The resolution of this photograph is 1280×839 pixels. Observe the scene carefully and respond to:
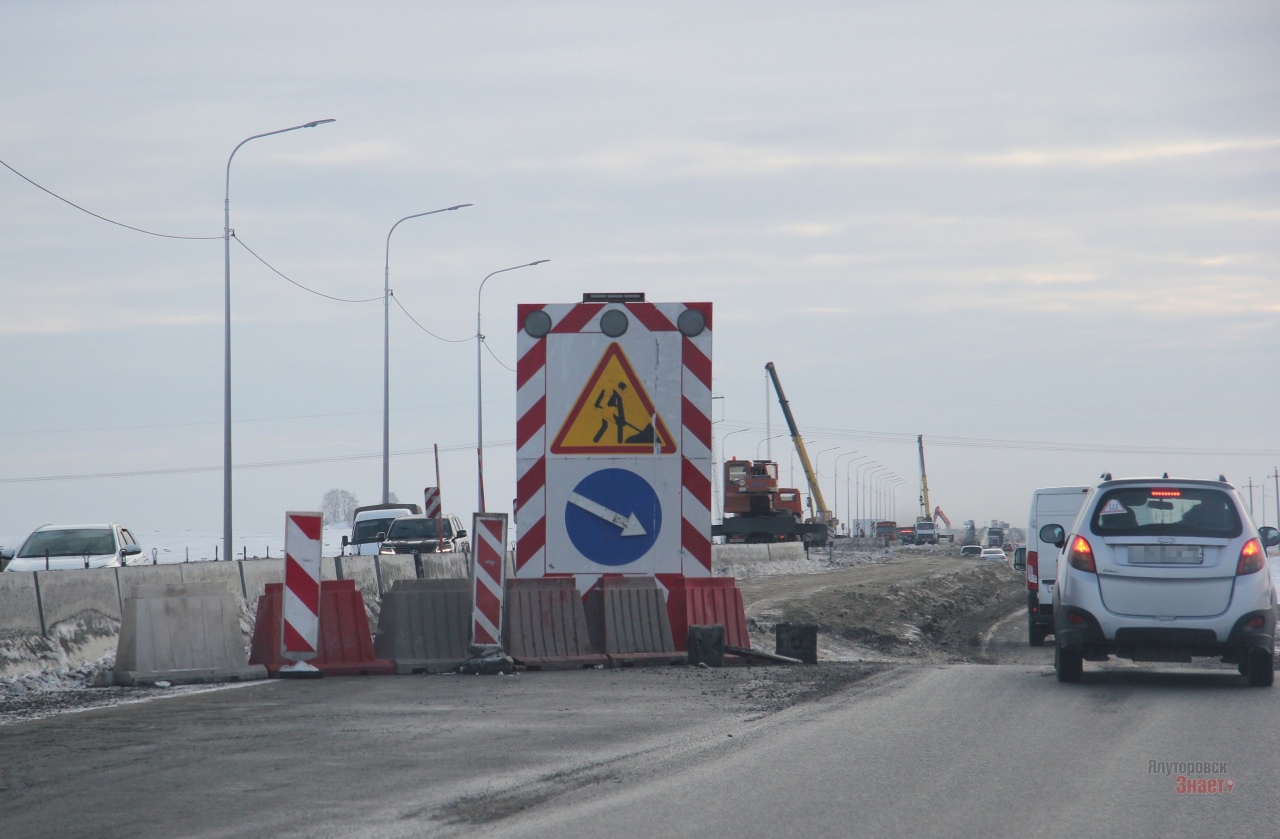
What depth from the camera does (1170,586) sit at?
11.9 m

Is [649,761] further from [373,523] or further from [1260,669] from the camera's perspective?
[373,523]

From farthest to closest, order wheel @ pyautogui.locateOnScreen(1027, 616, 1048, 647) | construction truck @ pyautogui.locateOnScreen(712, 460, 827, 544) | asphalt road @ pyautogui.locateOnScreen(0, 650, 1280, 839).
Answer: construction truck @ pyautogui.locateOnScreen(712, 460, 827, 544), wheel @ pyautogui.locateOnScreen(1027, 616, 1048, 647), asphalt road @ pyautogui.locateOnScreen(0, 650, 1280, 839)

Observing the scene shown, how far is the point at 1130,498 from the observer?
1248cm

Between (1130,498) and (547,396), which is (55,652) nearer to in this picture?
(547,396)

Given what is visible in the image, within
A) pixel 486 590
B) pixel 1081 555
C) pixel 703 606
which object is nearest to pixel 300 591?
pixel 486 590

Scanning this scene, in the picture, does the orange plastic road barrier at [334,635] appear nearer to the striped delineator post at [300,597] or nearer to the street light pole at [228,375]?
the striped delineator post at [300,597]

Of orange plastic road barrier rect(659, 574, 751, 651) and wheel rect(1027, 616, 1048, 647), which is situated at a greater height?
orange plastic road barrier rect(659, 574, 751, 651)

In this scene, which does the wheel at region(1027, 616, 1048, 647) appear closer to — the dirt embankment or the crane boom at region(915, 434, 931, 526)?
the dirt embankment

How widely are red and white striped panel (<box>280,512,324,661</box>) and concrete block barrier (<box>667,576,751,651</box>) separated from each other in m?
3.33

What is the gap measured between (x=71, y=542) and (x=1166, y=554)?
2127cm

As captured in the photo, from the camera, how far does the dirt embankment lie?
23.0 m

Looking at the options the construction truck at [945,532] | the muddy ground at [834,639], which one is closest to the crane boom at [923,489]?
the construction truck at [945,532]

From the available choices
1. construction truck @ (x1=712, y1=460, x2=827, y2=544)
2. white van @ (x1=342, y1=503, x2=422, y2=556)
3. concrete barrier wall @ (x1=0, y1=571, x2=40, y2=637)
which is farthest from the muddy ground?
white van @ (x1=342, y1=503, x2=422, y2=556)

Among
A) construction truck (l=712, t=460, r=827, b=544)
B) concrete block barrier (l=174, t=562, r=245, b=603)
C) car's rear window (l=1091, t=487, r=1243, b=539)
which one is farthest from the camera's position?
construction truck (l=712, t=460, r=827, b=544)
